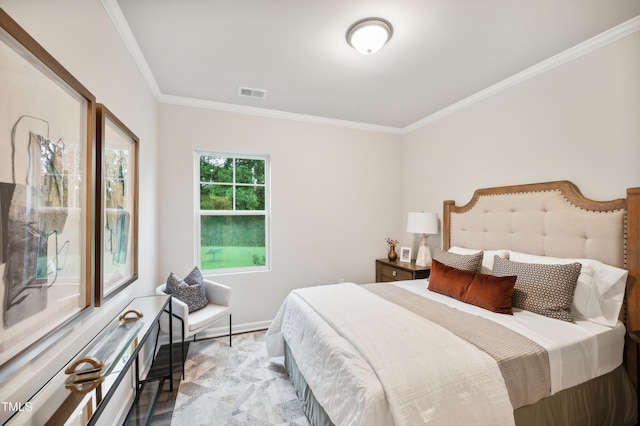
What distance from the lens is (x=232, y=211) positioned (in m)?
3.37

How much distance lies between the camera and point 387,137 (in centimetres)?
407

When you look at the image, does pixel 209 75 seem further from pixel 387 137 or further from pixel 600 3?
pixel 600 3

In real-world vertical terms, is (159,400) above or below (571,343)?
below

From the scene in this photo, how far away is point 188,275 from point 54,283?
1.91m

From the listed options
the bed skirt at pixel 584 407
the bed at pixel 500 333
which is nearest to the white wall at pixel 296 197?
the bed at pixel 500 333

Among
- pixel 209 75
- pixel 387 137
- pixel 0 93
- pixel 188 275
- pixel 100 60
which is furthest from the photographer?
pixel 387 137

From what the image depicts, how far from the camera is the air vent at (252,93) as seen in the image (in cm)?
279

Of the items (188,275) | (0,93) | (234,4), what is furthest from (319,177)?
(0,93)

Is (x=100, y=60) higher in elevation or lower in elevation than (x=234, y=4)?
lower

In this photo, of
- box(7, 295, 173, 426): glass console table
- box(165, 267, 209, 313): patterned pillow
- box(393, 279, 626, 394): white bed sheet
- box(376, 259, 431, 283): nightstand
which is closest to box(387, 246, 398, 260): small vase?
box(376, 259, 431, 283): nightstand

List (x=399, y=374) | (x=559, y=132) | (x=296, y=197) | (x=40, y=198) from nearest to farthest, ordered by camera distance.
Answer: (x=40, y=198)
(x=399, y=374)
(x=559, y=132)
(x=296, y=197)

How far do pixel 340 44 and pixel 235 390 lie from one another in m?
2.82

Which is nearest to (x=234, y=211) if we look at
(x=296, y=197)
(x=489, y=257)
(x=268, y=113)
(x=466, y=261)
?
(x=296, y=197)

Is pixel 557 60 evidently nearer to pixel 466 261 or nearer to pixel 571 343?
pixel 466 261
